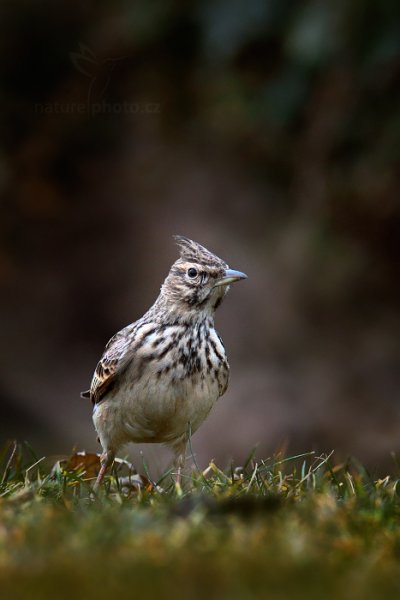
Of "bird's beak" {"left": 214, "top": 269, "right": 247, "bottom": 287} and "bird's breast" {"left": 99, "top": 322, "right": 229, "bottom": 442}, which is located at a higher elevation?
"bird's beak" {"left": 214, "top": 269, "right": 247, "bottom": 287}

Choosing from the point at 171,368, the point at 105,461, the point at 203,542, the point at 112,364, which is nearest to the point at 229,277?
the point at 171,368

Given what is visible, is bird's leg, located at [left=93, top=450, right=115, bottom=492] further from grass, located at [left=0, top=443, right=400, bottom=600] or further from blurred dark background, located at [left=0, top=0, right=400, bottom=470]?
blurred dark background, located at [left=0, top=0, right=400, bottom=470]

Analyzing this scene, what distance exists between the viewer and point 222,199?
44.2 feet

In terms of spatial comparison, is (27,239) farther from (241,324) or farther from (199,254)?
(199,254)

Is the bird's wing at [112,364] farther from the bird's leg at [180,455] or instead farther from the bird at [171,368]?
the bird's leg at [180,455]

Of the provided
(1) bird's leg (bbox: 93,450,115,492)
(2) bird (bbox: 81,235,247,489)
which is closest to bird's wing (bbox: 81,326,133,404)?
(2) bird (bbox: 81,235,247,489)

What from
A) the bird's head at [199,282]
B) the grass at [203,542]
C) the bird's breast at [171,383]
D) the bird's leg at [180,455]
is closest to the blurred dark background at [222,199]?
the bird's head at [199,282]

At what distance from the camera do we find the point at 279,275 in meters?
12.4

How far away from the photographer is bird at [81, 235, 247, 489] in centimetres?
609

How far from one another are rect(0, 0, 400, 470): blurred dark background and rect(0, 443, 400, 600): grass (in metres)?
4.89

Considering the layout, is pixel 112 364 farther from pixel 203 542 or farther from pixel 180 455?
pixel 203 542

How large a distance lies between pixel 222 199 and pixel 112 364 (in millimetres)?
7378

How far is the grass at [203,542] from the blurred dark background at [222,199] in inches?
193

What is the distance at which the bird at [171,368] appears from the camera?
609 centimetres
